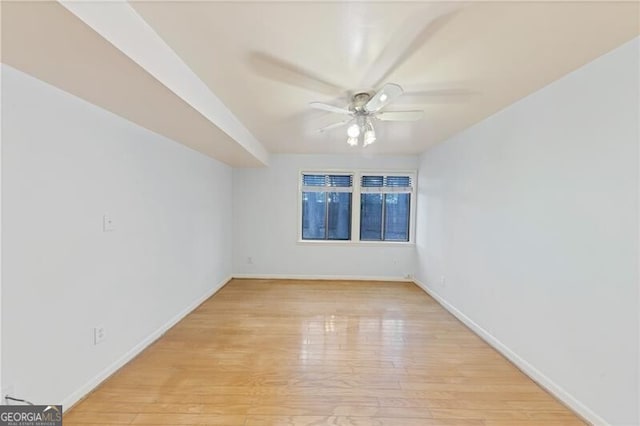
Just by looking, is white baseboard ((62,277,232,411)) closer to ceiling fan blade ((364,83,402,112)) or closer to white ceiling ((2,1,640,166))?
white ceiling ((2,1,640,166))

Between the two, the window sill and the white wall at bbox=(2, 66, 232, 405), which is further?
the window sill

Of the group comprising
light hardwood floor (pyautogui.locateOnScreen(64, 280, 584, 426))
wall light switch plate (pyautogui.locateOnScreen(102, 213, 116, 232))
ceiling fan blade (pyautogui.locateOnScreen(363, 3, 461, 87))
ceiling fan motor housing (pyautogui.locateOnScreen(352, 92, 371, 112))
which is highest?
ceiling fan blade (pyautogui.locateOnScreen(363, 3, 461, 87))

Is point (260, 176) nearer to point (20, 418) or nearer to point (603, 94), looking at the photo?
point (20, 418)

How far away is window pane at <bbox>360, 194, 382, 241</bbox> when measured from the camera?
5.30m

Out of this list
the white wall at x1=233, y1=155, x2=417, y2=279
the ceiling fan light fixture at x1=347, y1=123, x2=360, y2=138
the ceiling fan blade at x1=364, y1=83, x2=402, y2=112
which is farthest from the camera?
the white wall at x1=233, y1=155, x2=417, y2=279

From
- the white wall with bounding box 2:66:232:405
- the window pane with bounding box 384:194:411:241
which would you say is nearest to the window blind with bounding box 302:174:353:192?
the window pane with bounding box 384:194:411:241

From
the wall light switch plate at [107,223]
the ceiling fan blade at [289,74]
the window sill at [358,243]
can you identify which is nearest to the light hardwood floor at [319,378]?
the wall light switch plate at [107,223]

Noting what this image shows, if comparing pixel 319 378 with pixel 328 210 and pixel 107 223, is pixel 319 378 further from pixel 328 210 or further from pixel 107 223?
pixel 328 210

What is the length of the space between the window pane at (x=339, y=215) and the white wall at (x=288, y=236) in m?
0.24

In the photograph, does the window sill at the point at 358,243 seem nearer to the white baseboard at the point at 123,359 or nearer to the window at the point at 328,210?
the window at the point at 328,210

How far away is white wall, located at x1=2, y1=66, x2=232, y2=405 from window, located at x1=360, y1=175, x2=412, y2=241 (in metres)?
3.27

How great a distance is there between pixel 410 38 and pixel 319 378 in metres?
2.43

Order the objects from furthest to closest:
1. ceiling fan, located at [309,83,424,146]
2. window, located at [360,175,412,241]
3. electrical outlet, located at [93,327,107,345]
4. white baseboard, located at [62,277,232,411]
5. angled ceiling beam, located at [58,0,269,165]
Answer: window, located at [360,175,412,241] → ceiling fan, located at [309,83,424,146] → electrical outlet, located at [93,327,107,345] → white baseboard, located at [62,277,232,411] → angled ceiling beam, located at [58,0,269,165]

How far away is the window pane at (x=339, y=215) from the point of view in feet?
17.5
